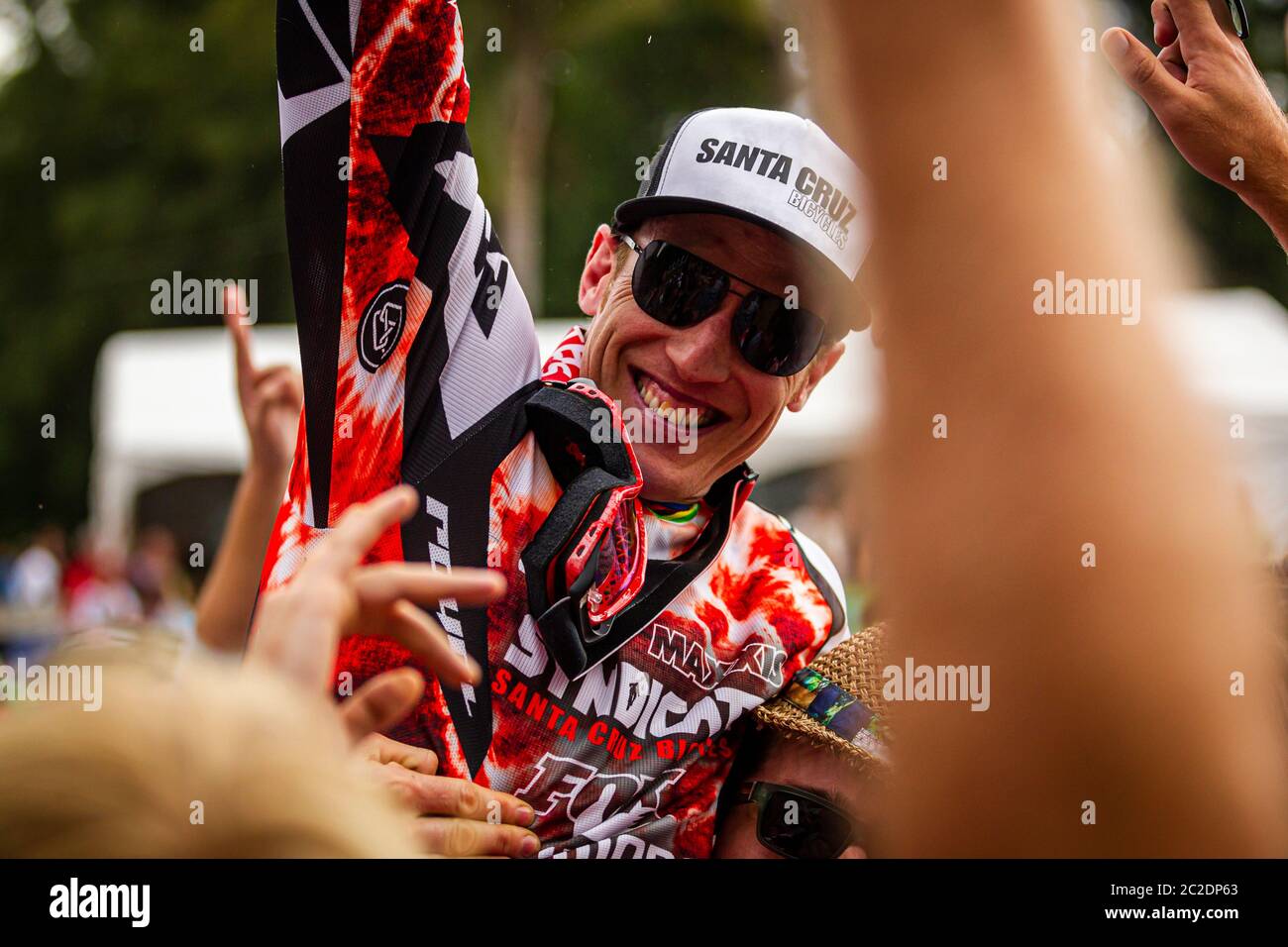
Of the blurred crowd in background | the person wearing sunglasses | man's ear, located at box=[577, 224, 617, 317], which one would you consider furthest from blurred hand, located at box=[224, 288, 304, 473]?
the blurred crowd in background

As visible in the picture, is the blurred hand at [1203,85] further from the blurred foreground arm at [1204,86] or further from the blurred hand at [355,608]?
the blurred hand at [355,608]

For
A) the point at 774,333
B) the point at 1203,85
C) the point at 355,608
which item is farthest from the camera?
the point at 774,333

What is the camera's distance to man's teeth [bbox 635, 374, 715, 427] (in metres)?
1.71

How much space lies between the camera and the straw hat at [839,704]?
1569mm

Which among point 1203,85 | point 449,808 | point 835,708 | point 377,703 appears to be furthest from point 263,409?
point 1203,85

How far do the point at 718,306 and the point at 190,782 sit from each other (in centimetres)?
122

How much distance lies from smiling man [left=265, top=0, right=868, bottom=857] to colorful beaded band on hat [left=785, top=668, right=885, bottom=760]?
0.10 feet

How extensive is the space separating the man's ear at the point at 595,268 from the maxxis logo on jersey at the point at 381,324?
43 cm

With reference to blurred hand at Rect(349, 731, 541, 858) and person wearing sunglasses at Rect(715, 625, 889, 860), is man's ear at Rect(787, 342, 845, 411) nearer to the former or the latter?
person wearing sunglasses at Rect(715, 625, 889, 860)

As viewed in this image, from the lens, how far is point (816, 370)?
186 centimetres

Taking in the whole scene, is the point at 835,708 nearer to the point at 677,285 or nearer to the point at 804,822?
the point at 804,822
